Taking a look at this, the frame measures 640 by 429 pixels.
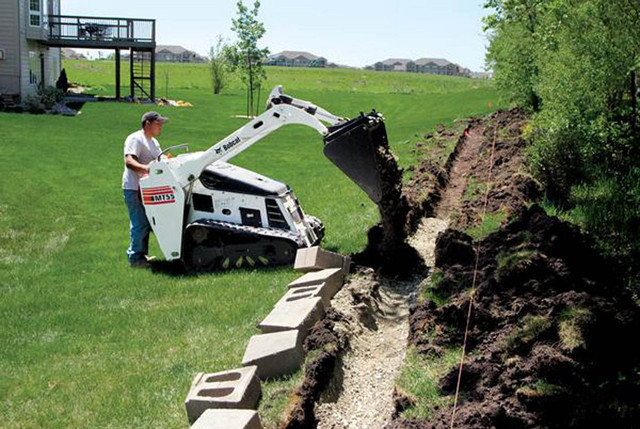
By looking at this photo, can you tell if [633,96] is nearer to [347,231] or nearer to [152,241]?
[347,231]

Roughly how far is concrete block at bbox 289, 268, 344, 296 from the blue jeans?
346 cm

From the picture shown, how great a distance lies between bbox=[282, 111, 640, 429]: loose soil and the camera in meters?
5.76

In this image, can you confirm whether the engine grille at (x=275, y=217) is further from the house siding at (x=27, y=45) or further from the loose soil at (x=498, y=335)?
the house siding at (x=27, y=45)

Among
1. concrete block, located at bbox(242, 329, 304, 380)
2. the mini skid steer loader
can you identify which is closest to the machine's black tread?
the mini skid steer loader

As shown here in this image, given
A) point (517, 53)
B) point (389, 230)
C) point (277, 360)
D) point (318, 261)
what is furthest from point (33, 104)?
point (277, 360)

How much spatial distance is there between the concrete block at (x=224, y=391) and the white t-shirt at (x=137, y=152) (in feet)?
17.9

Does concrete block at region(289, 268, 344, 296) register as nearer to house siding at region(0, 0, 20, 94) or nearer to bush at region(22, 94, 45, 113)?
bush at region(22, 94, 45, 113)

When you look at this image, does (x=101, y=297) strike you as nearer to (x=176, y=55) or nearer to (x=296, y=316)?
(x=296, y=316)

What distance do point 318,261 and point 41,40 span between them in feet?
113

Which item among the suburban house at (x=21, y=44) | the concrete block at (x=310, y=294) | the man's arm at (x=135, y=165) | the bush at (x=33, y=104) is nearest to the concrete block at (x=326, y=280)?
the concrete block at (x=310, y=294)

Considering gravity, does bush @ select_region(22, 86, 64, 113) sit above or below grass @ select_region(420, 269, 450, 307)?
above

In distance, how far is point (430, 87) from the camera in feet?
274

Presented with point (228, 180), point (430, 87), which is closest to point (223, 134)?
point (228, 180)

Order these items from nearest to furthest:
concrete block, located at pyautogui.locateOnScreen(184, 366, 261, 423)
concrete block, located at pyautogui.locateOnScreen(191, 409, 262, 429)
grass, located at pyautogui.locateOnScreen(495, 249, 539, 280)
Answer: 1. concrete block, located at pyautogui.locateOnScreen(191, 409, 262, 429)
2. concrete block, located at pyautogui.locateOnScreen(184, 366, 261, 423)
3. grass, located at pyautogui.locateOnScreen(495, 249, 539, 280)
